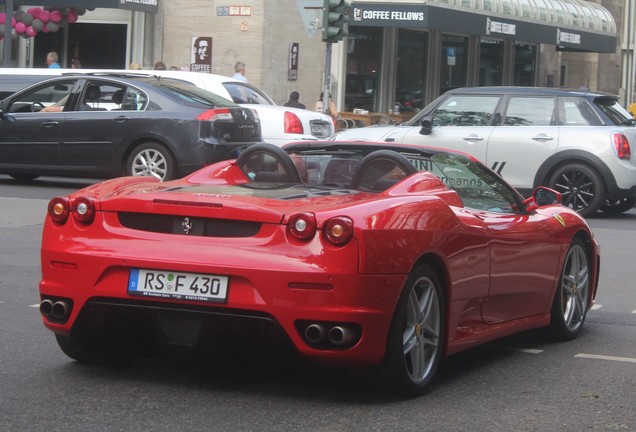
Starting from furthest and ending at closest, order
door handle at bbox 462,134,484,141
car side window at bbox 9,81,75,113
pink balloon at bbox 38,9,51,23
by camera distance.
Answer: pink balloon at bbox 38,9,51,23 → car side window at bbox 9,81,75,113 → door handle at bbox 462,134,484,141

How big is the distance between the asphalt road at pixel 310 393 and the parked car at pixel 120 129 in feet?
29.2

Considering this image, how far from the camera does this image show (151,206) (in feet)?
19.2

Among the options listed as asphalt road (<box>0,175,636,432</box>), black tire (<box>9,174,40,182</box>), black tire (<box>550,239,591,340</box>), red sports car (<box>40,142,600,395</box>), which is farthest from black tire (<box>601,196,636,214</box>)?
red sports car (<box>40,142,600,395</box>)

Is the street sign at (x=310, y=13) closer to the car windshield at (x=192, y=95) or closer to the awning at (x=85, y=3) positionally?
the car windshield at (x=192, y=95)

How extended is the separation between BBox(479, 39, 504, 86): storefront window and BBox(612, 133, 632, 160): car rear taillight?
24.2 metres

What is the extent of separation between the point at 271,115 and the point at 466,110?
2.80 m

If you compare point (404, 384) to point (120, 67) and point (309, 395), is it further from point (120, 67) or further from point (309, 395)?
point (120, 67)

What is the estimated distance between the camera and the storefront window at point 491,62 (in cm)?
4074

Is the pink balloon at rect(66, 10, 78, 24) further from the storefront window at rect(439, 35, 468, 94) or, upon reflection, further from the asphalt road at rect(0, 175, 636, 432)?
the asphalt road at rect(0, 175, 636, 432)

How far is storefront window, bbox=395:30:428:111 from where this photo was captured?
36.4m

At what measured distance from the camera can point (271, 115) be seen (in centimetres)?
1847

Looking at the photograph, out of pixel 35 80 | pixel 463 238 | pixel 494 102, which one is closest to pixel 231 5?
pixel 35 80

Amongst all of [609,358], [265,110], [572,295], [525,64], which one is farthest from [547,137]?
[525,64]

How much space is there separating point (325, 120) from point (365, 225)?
1367cm
